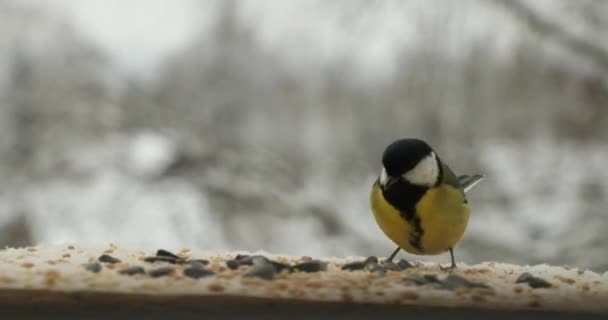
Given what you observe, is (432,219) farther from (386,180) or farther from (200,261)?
(200,261)

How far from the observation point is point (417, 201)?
1.54 m

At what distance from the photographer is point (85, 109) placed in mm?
2963

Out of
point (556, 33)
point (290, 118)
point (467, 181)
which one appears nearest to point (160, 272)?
point (467, 181)

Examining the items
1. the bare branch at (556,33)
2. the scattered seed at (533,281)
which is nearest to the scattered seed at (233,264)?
the scattered seed at (533,281)

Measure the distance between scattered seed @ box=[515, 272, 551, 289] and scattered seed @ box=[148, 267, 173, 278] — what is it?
0.51m

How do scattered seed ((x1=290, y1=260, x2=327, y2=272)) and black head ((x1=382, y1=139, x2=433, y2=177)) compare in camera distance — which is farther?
black head ((x1=382, y1=139, x2=433, y2=177))

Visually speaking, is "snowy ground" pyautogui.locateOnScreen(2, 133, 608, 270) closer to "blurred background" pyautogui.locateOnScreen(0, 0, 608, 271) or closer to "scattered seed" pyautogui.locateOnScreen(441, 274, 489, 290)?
"blurred background" pyautogui.locateOnScreen(0, 0, 608, 271)

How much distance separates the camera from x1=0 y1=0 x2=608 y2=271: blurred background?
262 centimetres

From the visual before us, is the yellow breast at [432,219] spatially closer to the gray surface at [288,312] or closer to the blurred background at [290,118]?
the gray surface at [288,312]

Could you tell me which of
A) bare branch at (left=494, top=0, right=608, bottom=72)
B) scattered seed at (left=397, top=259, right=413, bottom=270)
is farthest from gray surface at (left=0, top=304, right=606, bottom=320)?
bare branch at (left=494, top=0, right=608, bottom=72)

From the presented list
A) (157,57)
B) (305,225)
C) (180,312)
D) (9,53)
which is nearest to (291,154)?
(305,225)

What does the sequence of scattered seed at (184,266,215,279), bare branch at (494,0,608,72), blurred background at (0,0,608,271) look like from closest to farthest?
scattered seed at (184,266,215,279)
bare branch at (494,0,608,72)
blurred background at (0,0,608,271)

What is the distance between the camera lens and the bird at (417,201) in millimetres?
1523

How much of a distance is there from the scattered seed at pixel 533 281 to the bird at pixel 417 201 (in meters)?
0.20
